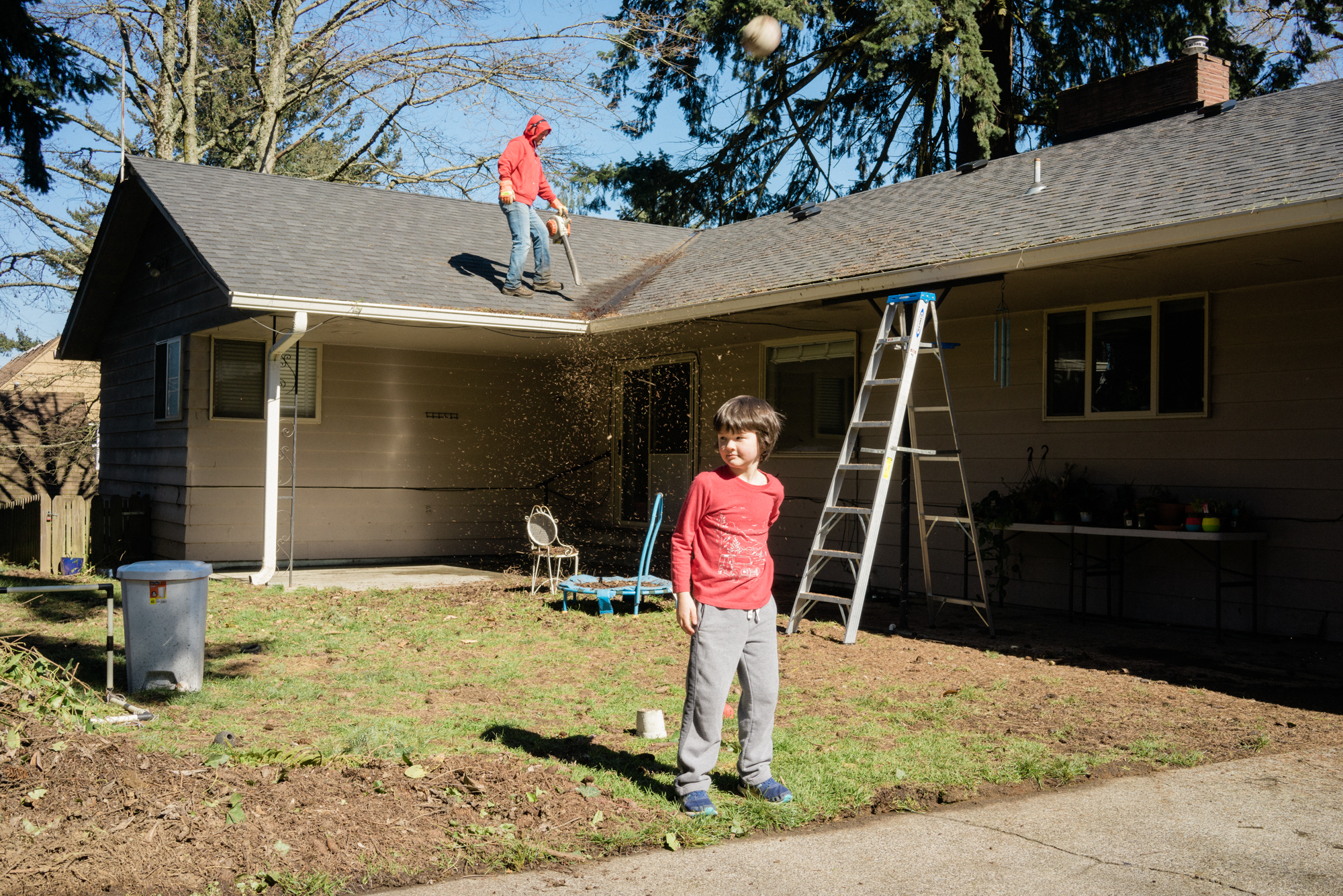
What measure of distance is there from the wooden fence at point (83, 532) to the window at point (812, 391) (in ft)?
24.4

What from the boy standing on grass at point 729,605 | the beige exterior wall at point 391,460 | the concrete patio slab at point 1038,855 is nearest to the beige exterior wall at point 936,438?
the beige exterior wall at point 391,460

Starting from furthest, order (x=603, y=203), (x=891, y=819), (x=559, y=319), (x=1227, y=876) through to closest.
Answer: (x=603, y=203), (x=559, y=319), (x=891, y=819), (x=1227, y=876)

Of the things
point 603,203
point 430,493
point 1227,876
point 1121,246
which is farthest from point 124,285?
point 1227,876

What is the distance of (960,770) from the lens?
4492mm

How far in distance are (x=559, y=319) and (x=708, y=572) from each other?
292 inches

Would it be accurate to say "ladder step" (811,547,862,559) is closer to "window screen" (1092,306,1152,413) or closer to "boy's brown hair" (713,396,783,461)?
"window screen" (1092,306,1152,413)

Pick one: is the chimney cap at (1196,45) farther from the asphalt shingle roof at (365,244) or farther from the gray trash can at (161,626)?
the gray trash can at (161,626)

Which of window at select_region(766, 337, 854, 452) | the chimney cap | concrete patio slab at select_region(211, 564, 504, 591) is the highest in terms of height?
the chimney cap

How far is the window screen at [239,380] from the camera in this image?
12.0m

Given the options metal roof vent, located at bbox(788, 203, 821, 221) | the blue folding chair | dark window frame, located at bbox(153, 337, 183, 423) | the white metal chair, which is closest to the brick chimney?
metal roof vent, located at bbox(788, 203, 821, 221)

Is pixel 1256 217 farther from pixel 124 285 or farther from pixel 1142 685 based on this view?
pixel 124 285

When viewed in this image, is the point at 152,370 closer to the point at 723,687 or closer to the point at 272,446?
the point at 272,446

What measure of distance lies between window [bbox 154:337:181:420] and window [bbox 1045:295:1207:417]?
9.13 m

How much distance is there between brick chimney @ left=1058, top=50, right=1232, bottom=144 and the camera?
10500 mm
